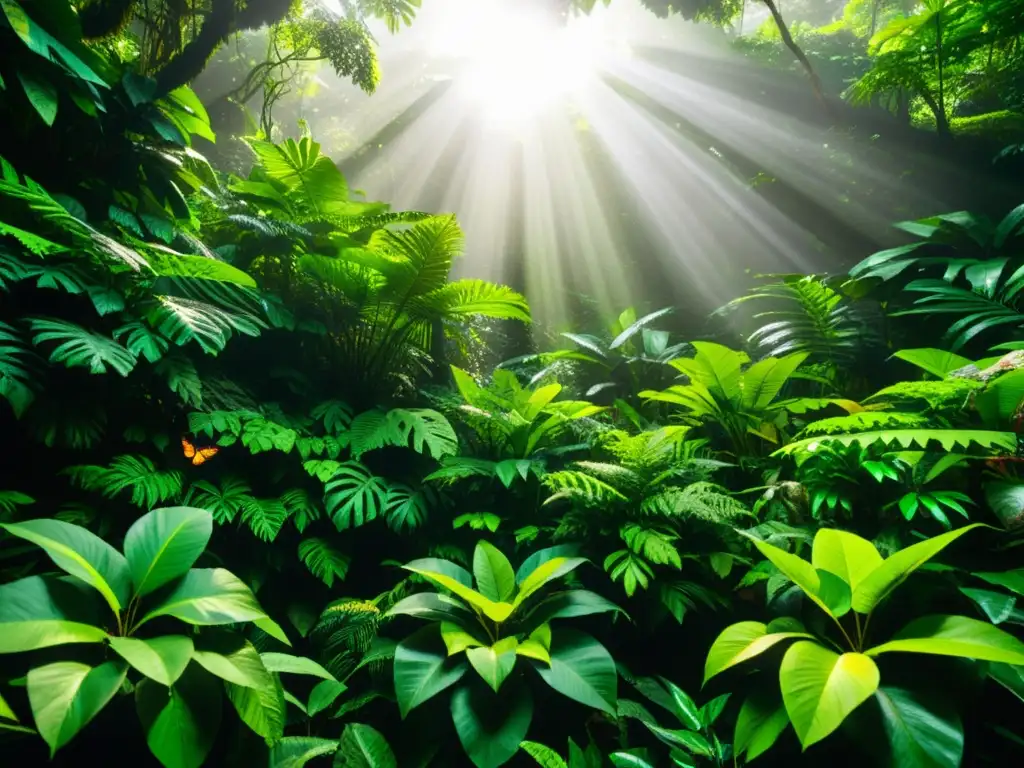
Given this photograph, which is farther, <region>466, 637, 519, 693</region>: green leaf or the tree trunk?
the tree trunk

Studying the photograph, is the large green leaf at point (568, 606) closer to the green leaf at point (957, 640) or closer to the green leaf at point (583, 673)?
the green leaf at point (583, 673)

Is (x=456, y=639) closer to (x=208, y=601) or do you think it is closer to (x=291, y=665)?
(x=291, y=665)

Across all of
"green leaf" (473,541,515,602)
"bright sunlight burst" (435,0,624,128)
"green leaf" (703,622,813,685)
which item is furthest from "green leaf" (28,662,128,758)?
"bright sunlight burst" (435,0,624,128)

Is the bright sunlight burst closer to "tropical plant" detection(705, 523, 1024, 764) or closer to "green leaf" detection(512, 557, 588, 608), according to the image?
"green leaf" detection(512, 557, 588, 608)

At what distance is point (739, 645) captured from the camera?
1.30 meters

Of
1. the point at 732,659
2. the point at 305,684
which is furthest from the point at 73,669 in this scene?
the point at 732,659

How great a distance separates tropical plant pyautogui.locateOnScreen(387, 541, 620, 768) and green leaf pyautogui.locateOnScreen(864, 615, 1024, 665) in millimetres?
740

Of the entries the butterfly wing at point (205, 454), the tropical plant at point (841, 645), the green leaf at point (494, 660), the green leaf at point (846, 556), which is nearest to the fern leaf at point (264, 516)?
the butterfly wing at point (205, 454)

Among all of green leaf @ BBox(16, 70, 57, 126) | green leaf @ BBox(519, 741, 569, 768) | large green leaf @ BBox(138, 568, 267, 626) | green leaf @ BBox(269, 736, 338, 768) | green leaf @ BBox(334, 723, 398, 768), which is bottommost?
green leaf @ BBox(334, 723, 398, 768)

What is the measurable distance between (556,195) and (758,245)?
8.92ft

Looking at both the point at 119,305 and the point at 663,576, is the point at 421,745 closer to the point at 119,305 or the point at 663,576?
the point at 663,576

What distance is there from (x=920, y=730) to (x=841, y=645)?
0.80 ft

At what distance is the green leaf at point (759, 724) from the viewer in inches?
44.8

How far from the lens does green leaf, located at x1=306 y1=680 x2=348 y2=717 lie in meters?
1.41
